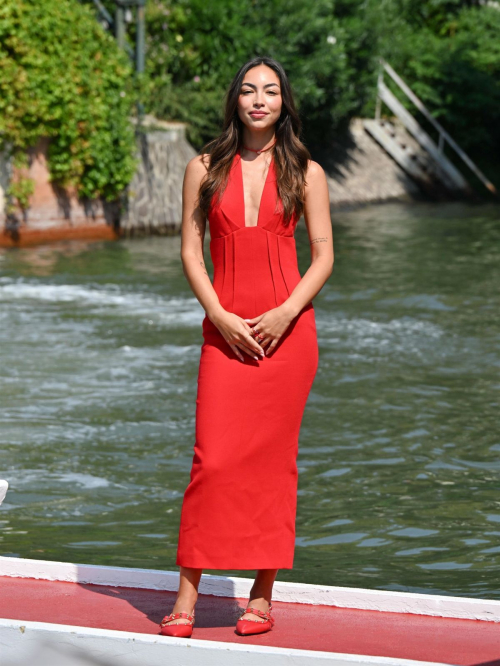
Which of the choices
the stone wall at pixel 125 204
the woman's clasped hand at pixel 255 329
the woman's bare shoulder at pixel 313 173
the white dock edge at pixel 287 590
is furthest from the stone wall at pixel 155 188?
the woman's clasped hand at pixel 255 329

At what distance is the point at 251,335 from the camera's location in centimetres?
344

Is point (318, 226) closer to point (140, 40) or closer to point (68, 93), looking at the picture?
point (68, 93)

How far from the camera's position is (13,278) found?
13078 mm

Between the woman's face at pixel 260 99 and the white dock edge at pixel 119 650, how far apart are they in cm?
168

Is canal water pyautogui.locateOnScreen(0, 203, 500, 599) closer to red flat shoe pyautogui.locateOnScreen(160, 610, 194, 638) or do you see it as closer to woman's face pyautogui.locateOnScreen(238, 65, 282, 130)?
red flat shoe pyautogui.locateOnScreen(160, 610, 194, 638)

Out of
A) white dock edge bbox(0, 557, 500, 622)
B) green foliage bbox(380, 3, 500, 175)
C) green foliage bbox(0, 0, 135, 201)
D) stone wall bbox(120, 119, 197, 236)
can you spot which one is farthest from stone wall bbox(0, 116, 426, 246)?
white dock edge bbox(0, 557, 500, 622)

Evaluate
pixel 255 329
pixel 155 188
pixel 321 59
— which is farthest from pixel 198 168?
pixel 321 59

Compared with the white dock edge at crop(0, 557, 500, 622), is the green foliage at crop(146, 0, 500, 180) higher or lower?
higher

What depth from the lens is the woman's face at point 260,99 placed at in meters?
3.60

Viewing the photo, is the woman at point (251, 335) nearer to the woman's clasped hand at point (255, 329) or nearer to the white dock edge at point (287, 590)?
the woman's clasped hand at point (255, 329)

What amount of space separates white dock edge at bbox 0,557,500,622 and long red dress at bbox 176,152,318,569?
1.01ft

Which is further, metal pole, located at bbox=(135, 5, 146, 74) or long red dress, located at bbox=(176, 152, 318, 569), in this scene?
metal pole, located at bbox=(135, 5, 146, 74)

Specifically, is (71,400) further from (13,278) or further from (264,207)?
(13,278)

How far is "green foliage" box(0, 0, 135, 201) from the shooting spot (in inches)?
602
